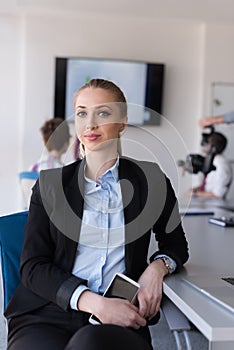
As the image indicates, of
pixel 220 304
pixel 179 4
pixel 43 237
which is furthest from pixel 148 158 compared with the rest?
pixel 179 4

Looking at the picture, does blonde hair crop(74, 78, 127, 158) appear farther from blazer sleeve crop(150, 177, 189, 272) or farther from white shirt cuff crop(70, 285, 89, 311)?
white shirt cuff crop(70, 285, 89, 311)

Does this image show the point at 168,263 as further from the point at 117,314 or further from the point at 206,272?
the point at 117,314

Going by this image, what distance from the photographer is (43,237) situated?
56.9 inches

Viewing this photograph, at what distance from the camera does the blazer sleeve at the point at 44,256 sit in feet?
4.55

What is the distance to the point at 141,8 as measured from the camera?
5.20m

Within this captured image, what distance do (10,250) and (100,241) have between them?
0.39m

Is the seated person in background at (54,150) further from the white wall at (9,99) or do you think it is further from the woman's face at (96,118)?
the white wall at (9,99)

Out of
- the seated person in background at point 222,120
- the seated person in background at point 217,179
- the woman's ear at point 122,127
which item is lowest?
the seated person in background at point 217,179

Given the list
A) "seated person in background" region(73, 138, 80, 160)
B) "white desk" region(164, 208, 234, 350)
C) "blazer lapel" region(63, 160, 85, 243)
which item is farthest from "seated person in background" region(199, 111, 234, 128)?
"blazer lapel" region(63, 160, 85, 243)

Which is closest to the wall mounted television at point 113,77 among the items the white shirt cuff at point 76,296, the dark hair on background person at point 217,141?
the dark hair on background person at point 217,141

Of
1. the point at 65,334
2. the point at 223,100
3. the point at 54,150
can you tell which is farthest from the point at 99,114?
the point at 223,100

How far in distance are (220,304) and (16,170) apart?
463 cm

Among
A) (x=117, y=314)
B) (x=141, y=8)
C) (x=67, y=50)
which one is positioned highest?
(x=141, y=8)

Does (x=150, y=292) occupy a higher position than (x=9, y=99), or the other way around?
(x=9, y=99)
